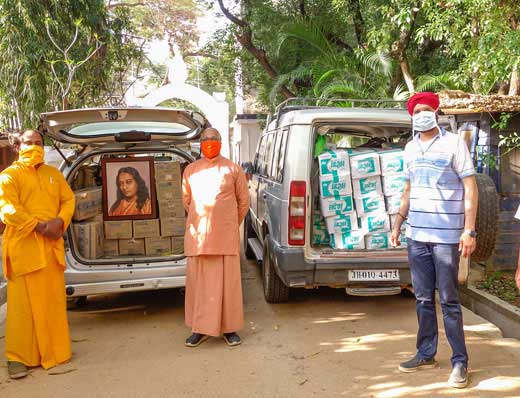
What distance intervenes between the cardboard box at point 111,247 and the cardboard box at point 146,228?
0.26 meters

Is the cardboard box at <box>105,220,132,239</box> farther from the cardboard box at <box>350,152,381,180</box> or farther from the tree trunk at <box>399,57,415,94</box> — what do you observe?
the tree trunk at <box>399,57,415,94</box>

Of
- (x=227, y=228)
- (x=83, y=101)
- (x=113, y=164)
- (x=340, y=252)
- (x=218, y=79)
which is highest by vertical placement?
(x=218, y=79)

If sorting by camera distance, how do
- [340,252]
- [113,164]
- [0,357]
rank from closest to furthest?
1. [0,357]
2. [340,252]
3. [113,164]

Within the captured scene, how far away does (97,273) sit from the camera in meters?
5.42

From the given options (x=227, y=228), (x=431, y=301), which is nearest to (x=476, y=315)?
(x=431, y=301)

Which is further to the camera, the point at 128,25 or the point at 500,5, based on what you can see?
the point at 128,25

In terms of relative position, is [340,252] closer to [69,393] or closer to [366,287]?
[366,287]

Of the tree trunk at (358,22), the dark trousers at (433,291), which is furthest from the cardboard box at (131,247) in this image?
the tree trunk at (358,22)

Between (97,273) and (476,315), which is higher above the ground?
(97,273)

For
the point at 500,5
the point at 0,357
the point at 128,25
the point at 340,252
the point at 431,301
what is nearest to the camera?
the point at 431,301

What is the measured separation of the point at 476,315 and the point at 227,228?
109 inches

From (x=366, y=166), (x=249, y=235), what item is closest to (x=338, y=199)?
(x=366, y=166)

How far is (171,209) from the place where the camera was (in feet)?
21.0

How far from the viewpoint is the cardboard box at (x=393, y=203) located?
18.0 ft
